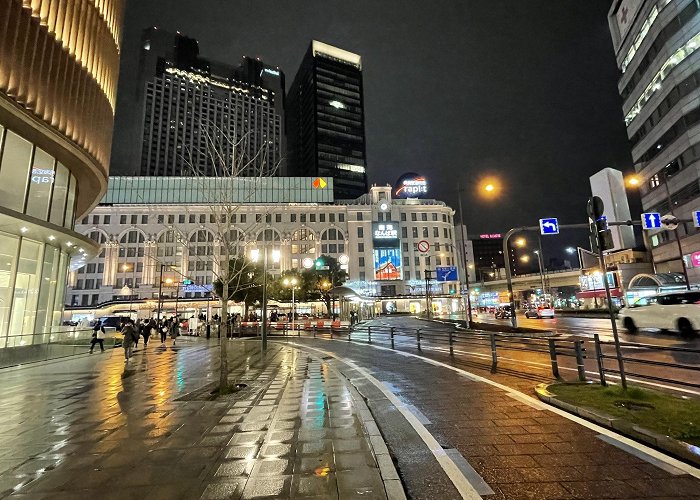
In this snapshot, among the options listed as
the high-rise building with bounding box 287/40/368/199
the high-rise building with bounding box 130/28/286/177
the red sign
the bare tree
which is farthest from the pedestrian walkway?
the high-rise building with bounding box 287/40/368/199

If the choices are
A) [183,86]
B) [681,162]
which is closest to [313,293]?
[681,162]

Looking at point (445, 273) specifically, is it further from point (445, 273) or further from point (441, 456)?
point (441, 456)

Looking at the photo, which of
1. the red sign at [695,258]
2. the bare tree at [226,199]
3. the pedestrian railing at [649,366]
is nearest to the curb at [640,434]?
the pedestrian railing at [649,366]

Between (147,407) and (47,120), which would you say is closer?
(147,407)

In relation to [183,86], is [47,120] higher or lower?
lower

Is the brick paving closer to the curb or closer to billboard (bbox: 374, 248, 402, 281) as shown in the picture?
the curb

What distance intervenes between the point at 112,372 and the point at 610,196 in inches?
3248

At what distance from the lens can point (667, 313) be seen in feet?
61.0

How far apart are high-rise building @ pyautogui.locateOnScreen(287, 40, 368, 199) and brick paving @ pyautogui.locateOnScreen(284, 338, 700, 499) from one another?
407 ft

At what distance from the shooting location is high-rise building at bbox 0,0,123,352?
1499cm

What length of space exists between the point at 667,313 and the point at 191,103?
153m

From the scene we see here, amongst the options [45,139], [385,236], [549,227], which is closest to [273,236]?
[385,236]

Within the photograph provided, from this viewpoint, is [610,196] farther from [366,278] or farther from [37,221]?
[37,221]

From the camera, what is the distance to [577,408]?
638 centimetres
